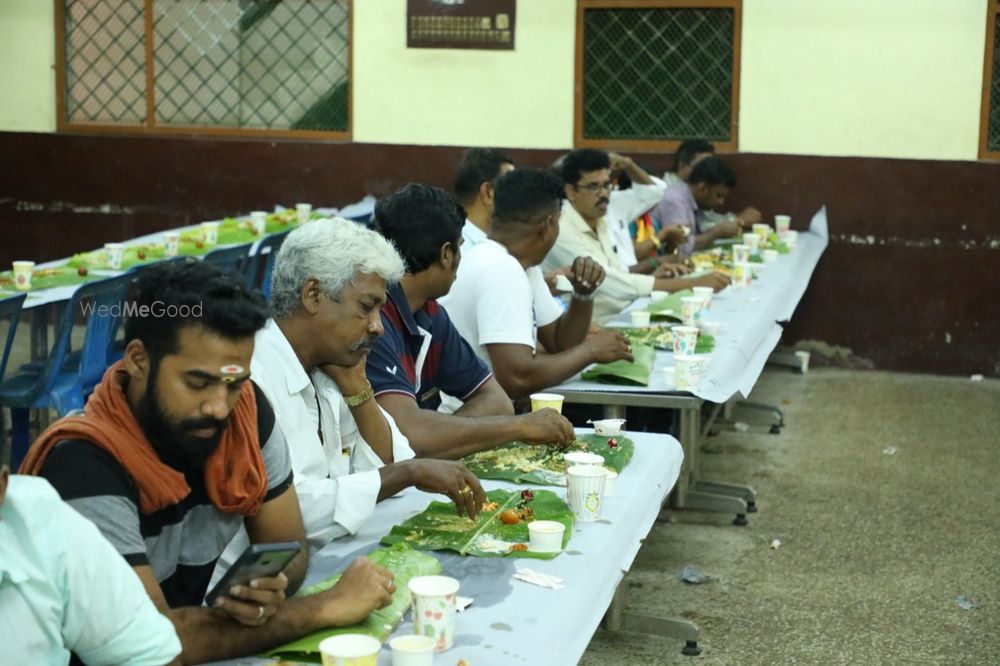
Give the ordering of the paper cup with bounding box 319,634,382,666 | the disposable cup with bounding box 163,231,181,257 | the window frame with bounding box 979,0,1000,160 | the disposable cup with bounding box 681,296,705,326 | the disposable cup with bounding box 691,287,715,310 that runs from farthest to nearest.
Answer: the window frame with bounding box 979,0,1000,160 < the disposable cup with bounding box 163,231,181,257 < the disposable cup with bounding box 691,287,715,310 < the disposable cup with bounding box 681,296,705,326 < the paper cup with bounding box 319,634,382,666

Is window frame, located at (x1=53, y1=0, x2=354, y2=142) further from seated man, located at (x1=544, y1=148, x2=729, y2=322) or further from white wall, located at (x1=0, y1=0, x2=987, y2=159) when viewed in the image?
seated man, located at (x1=544, y1=148, x2=729, y2=322)

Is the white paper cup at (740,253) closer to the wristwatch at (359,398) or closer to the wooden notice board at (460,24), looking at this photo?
the wooden notice board at (460,24)

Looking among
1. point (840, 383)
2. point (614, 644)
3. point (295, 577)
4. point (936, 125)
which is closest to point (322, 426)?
point (295, 577)

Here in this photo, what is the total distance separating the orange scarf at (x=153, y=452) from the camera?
2.12 m

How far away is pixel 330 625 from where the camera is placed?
2.19 m

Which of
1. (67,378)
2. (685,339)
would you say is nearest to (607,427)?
(685,339)

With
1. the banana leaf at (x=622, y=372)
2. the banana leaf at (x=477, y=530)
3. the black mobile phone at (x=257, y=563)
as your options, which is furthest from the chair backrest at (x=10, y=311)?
the black mobile phone at (x=257, y=563)

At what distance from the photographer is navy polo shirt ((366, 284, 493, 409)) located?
138 inches

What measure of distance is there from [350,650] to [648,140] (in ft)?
22.1

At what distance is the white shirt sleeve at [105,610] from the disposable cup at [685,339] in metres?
2.97

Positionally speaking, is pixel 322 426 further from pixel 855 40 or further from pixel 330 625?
pixel 855 40

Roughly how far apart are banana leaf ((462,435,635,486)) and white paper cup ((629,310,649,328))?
1.63 m

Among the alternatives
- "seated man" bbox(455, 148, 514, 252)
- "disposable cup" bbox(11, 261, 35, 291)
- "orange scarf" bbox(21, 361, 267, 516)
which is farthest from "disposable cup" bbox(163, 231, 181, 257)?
"orange scarf" bbox(21, 361, 267, 516)

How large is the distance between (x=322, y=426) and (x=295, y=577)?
0.68m
